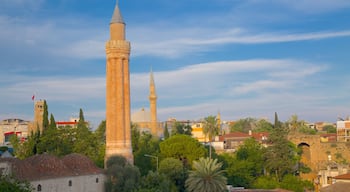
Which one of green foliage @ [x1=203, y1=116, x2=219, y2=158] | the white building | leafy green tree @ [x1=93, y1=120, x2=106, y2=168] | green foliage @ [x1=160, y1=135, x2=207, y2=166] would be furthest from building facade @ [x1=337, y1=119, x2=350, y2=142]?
the white building

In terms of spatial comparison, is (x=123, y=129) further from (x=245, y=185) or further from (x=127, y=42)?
(x=245, y=185)

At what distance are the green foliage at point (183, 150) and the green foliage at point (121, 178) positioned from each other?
10660mm

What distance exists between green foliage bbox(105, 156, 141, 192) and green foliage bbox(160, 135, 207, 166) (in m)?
10.7

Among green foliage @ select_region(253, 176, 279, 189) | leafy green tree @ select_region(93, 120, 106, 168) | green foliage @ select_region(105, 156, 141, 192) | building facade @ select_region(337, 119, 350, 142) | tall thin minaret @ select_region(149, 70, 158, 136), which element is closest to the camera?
green foliage @ select_region(105, 156, 141, 192)

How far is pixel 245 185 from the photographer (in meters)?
53.6

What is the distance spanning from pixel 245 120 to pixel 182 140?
3904 inches

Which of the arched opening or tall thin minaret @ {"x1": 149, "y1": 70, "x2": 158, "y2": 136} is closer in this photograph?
the arched opening

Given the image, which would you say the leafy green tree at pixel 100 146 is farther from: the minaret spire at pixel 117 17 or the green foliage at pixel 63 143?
the minaret spire at pixel 117 17

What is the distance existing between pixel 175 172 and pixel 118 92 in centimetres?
956

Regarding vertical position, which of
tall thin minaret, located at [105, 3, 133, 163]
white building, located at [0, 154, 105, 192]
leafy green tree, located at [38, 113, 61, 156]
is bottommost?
white building, located at [0, 154, 105, 192]

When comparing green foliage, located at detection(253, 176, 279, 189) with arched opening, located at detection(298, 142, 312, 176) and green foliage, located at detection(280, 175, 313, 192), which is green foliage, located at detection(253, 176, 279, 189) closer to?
green foliage, located at detection(280, 175, 313, 192)

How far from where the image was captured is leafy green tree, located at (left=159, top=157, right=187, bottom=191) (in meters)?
43.7

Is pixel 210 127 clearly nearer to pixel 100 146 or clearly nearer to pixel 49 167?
pixel 100 146

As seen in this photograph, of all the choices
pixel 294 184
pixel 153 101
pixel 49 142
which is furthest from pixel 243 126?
pixel 49 142
